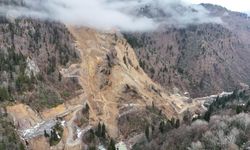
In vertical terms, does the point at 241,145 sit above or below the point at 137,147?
above

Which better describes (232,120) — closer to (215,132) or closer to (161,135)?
(215,132)

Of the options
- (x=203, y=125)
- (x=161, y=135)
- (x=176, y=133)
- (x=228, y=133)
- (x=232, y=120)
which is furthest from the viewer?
(x=161, y=135)

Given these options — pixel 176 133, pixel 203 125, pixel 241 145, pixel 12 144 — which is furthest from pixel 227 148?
pixel 12 144

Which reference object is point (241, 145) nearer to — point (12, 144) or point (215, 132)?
point (215, 132)

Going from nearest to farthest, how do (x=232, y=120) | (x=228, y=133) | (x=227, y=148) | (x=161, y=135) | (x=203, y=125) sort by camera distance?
(x=227, y=148) → (x=228, y=133) → (x=232, y=120) → (x=203, y=125) → (x=161, y=135)

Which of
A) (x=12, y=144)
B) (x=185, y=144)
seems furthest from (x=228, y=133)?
(x=12, y=144)

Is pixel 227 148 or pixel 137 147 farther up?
pixel 227 148

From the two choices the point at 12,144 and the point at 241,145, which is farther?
the point at 12,144

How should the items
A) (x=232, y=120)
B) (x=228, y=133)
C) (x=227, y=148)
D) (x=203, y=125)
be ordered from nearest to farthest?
(x=227, y=148)
(x=228, y=133)
(x=232, y=120)
(x=203, y=125)

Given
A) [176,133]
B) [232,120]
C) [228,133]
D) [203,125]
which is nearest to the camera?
[228,133]
